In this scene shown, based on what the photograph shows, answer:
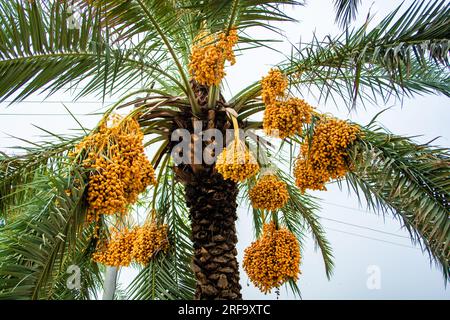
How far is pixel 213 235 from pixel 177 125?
0.74 meters

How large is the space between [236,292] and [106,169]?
146 centimetres

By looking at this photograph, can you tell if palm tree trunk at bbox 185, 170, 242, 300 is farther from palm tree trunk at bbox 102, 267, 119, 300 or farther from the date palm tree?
palm tree trunk at bbox 102, 267, 119, 300

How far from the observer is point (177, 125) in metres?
3.42

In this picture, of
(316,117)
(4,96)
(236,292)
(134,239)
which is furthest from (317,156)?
(4,96)

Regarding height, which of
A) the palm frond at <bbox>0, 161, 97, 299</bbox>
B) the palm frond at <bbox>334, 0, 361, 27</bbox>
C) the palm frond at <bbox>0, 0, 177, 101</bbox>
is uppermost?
the palm frond at <bbox>334, 0, 361, 27</bbox>

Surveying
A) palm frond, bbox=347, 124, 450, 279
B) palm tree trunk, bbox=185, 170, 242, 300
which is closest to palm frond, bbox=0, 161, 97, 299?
palm tree trunk, bbox=185, 170, 242, 300

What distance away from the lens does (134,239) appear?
3494mm

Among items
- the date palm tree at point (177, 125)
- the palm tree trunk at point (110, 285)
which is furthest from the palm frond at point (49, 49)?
the palm tree trunk at point (110, 285)

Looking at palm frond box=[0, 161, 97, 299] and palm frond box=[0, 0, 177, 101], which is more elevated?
palm frond box=[0, 0, 177, 101]

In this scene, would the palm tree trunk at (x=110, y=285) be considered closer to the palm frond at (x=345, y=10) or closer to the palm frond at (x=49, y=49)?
the palm frond at (x=49, y=49)

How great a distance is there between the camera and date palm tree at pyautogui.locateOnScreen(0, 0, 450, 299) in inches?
92.3

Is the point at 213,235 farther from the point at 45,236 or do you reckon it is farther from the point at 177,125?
the point at 45,236

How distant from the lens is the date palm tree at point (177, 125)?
7.69 feet
